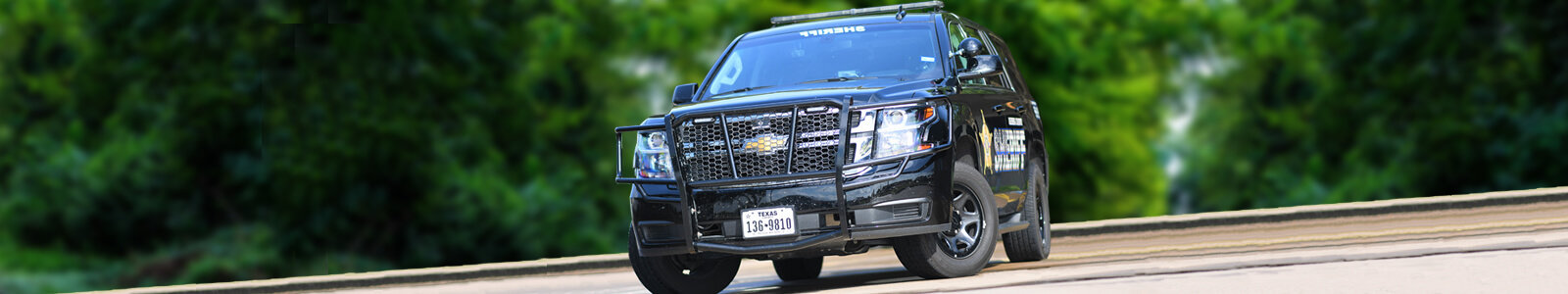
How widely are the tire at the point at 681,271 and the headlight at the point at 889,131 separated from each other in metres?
1.70

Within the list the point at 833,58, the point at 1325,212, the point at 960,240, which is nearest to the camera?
the point at 960,240

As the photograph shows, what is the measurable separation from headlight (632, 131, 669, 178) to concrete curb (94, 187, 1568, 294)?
21.7 feet

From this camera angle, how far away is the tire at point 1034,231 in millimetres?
13109

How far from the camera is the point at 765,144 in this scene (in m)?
10.1

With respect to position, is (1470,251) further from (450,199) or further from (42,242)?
(42,242)

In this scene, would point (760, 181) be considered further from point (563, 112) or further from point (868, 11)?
point (563, 112)

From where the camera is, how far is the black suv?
9977 mm

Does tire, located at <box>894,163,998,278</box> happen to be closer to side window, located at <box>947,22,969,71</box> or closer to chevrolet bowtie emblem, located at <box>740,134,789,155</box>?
chevrolet bowtie emblem, located at <box>740,134,789,155</box>

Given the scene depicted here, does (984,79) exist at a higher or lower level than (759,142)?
higher

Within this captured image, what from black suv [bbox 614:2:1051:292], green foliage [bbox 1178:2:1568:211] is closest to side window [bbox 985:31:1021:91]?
black suv [bbox 614:2:1051:292]

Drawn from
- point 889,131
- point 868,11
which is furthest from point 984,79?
point 889,131

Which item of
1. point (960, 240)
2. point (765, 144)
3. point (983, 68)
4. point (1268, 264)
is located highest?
point (983, 68)

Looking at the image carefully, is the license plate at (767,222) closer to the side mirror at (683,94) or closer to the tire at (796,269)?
the side mirror at (683,94)

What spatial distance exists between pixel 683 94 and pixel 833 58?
1.01 m
